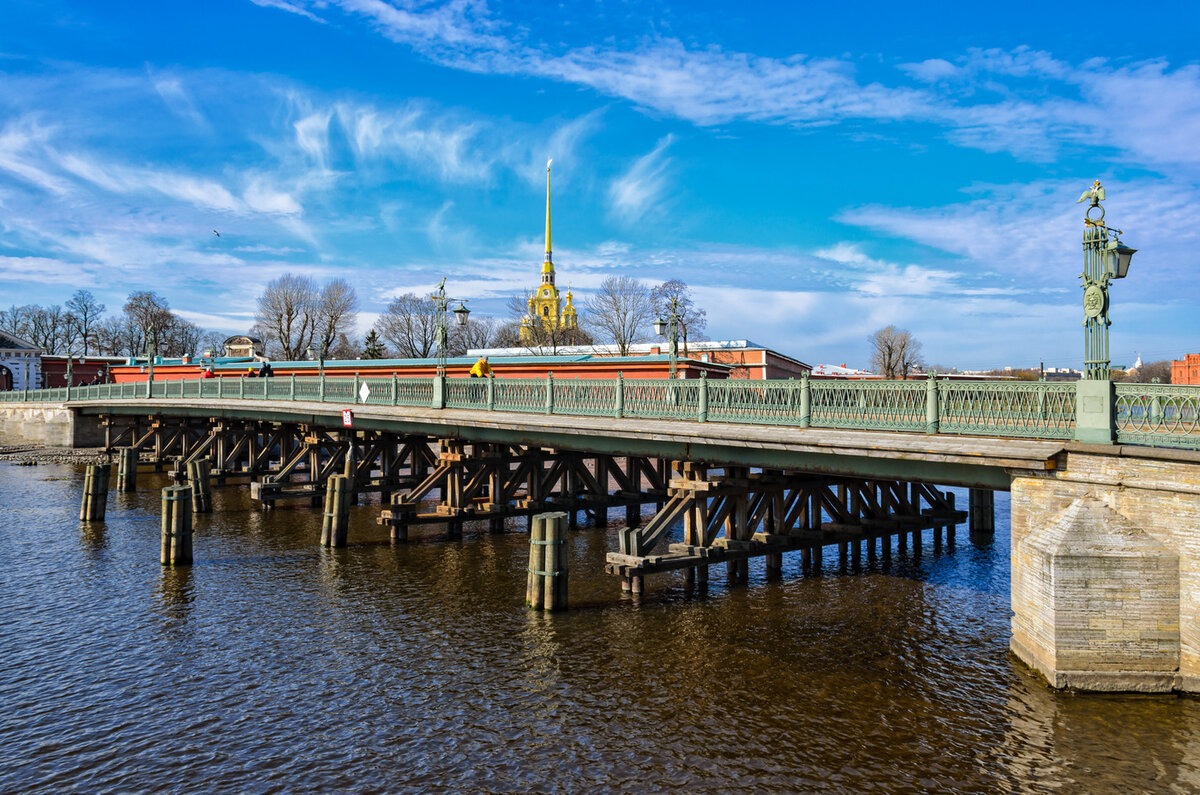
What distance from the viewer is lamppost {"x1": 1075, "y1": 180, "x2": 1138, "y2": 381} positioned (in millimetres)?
10500

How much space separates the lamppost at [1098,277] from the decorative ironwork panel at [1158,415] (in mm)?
542

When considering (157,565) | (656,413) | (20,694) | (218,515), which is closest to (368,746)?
(20,694)

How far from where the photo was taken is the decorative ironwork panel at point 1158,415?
9.36 m

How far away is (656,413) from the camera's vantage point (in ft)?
53.5

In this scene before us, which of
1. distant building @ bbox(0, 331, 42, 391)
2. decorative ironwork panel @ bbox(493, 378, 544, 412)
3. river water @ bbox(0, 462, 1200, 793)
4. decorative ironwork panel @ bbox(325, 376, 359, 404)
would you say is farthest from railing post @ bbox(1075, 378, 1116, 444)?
distant building @ bbox(0, 331, 42, 391)

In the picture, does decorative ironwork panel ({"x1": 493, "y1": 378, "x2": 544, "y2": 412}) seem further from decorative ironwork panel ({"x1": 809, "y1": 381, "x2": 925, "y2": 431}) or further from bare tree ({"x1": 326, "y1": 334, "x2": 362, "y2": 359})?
bare tree ({"x1": 326, "y1": 334, "x2": 362, "y2": 359})

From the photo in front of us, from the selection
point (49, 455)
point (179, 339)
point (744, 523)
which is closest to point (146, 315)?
point (179, 339)

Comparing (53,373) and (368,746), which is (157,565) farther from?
(53,373)

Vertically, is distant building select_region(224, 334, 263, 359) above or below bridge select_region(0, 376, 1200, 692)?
above

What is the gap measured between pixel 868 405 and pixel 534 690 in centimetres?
697

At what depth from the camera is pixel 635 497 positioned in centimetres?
2328

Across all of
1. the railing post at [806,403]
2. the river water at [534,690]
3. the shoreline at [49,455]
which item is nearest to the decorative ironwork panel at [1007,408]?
the railing post at [806,403]

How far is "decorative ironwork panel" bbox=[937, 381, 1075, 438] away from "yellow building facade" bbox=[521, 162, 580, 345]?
6040 centimetres

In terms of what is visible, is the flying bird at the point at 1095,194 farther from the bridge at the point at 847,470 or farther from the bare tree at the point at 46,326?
the bare tree at the point at 46,326
